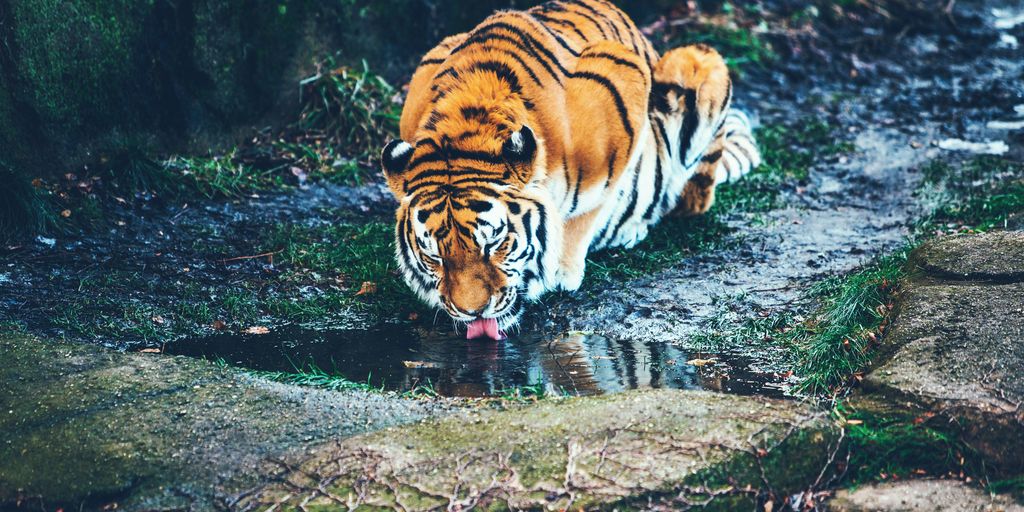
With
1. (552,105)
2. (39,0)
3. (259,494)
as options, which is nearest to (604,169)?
(552,105)

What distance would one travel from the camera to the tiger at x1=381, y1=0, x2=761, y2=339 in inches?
186

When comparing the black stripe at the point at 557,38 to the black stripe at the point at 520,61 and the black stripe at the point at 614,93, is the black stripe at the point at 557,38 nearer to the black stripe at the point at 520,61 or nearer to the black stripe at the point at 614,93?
the black stripe at the point at 614,93

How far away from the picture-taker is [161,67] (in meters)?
6.78

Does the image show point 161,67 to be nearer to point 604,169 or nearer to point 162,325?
point 162,325

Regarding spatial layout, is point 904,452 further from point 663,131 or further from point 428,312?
point 663,131

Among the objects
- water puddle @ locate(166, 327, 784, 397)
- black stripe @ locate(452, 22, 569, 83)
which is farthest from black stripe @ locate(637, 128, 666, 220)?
water puddle @ locate(166, 327, 784, 397)

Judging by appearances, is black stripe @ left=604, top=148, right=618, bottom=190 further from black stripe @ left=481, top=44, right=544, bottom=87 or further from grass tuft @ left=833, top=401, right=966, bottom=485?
grass tuft @ left=833, top=401, right=966, bottom=485

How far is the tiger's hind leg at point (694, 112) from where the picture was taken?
21.0 ft

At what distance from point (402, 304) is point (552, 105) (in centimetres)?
134

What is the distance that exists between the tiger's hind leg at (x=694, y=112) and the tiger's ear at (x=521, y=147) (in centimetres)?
181

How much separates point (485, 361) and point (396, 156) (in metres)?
1.10

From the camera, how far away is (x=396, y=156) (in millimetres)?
4840

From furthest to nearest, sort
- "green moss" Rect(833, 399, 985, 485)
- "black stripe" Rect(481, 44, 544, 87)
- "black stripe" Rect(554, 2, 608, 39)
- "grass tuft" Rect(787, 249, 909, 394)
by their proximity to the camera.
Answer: "black stripe" Rect(554, 2, 608, 39) → "black stripe" Rect(481, 44, 544, 87) → "grass tuft" Rect(787, 249, 909, 394) → "green moss" Rect(833, 399, 985, 485)

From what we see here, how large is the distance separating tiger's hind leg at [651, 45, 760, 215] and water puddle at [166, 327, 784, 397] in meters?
1.96
